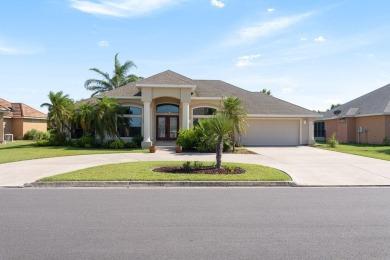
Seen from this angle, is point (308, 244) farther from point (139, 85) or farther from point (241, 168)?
point (139, 85)

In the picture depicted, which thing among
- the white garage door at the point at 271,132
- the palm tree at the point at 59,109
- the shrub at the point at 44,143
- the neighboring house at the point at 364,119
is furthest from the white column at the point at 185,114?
the neighboring house at the point at 364,119

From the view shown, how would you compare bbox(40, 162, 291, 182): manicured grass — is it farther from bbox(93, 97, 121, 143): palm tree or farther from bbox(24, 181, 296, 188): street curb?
bbox(93, 97, 121, 143): palm tree

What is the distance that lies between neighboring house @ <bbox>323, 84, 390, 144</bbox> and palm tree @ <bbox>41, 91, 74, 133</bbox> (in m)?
28.0

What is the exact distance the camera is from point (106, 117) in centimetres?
2406

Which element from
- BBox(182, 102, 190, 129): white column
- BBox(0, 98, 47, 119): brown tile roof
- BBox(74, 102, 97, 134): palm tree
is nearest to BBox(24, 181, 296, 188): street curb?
BBox(182, 102, 190, 129): white column

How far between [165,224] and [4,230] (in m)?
2.90

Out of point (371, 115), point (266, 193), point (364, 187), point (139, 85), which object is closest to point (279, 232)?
point (266, 193)

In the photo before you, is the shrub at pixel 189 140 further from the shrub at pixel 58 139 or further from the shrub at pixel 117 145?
the shrub at pixel 58 139

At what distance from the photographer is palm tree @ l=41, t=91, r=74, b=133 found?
82.5ft

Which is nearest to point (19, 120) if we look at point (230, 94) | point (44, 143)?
point (44, 143)

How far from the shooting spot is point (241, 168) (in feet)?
43.4

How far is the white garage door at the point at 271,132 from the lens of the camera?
27.5 m

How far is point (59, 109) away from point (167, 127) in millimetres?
8695

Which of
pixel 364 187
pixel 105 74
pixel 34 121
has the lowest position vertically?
pixel 364 187
